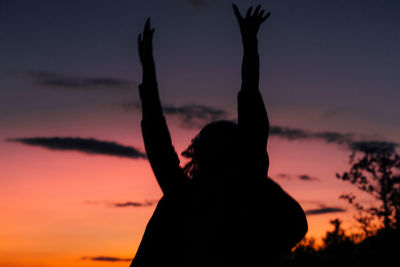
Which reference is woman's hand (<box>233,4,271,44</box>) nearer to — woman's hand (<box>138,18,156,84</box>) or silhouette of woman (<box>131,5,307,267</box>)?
silhouette of woman (<box>131,5,307,267</box>)

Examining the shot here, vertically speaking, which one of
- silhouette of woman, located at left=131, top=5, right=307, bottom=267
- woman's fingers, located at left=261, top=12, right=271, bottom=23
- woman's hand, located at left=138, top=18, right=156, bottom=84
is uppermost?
woman's fingers, located at left=261, top=12, right=271, bottom=23

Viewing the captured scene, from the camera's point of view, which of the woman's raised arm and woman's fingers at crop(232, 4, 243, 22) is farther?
woman's fingers at crop(232, 4, 243, 22)

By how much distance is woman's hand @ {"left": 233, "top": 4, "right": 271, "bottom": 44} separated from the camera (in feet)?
11.3

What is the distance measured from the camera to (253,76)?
3262 millimetres

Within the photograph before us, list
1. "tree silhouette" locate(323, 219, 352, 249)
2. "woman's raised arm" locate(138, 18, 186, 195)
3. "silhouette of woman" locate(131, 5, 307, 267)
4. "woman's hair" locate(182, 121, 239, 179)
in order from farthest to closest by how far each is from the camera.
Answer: "tree silhouette" locate(323, 219, 352, 249), "woman's hair" locate(182, 121, 239, 179), "woman's raised arm" locate(138, 18, 186, 195), "silhouette of woman" locate(131, 5, 307, 267)

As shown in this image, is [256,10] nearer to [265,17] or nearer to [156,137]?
[265,17]

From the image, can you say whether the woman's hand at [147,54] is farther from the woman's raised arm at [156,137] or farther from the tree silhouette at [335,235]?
the tree silhouette at [335,235]

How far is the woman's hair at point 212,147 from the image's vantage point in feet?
11.7

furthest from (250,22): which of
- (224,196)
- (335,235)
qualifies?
(335,235)

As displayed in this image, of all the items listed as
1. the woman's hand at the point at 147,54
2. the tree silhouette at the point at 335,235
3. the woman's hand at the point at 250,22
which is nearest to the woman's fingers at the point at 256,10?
the woman's hand at the point at 250,22

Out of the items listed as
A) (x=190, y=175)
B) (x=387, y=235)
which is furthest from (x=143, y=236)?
(x=387, y=235)

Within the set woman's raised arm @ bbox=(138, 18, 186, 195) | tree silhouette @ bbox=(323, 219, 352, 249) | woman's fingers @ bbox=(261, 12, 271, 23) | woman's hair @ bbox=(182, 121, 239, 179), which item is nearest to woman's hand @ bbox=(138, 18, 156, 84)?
woman's raised arm @ bbox=(138, 18, 186, 195)

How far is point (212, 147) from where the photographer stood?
366cm

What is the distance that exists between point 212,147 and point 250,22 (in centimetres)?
106
